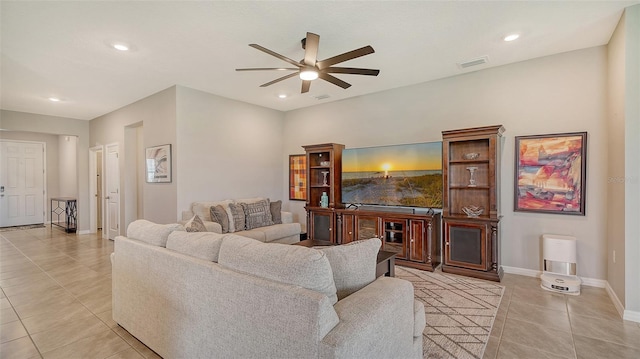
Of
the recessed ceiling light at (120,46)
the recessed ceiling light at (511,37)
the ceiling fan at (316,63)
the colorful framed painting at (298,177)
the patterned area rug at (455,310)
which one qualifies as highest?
the recessed ceiling light at (511,37)

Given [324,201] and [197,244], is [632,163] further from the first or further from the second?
[324,201]

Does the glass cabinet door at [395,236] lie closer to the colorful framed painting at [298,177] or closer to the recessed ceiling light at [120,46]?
the colorful framed painting at [298,177]

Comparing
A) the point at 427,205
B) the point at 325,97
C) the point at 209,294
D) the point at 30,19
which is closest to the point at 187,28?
the point at 30,19

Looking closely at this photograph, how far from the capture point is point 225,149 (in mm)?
5328

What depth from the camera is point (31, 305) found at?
308cm

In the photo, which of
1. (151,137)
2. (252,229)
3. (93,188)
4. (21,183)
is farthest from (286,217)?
(21,183)

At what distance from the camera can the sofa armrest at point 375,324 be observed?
1.21m

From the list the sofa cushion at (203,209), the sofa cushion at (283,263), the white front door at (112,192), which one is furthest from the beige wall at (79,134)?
the sofa cushion at (283,263)

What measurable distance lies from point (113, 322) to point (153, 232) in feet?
3.63

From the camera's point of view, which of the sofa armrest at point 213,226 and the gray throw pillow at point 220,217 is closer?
the sofa armrest at point 213,226

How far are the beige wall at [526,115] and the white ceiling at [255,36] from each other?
0.70 feet

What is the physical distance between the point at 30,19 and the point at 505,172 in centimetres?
552

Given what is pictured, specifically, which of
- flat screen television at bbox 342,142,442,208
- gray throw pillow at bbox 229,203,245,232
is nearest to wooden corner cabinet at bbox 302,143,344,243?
flat screen television at bbox 342,142,442,208

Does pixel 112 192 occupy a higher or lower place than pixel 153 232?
higher
